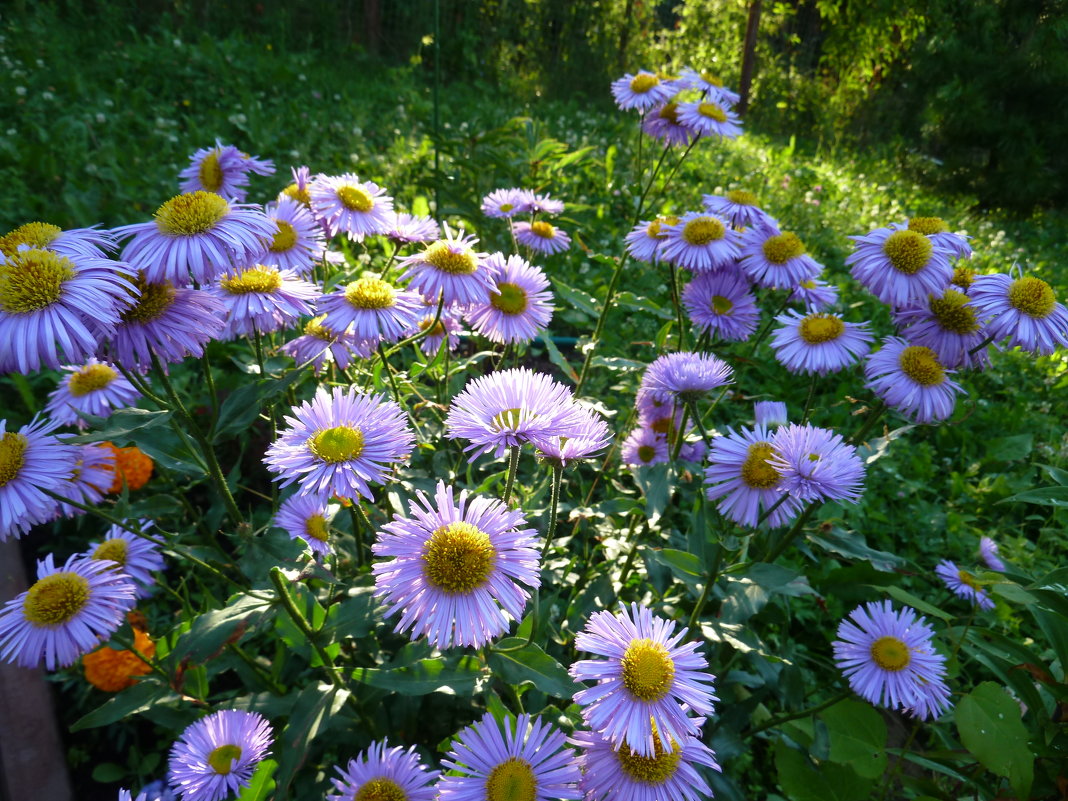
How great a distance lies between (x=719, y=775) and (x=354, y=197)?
145 centimetres

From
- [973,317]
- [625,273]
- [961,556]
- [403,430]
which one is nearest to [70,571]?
[403,430]

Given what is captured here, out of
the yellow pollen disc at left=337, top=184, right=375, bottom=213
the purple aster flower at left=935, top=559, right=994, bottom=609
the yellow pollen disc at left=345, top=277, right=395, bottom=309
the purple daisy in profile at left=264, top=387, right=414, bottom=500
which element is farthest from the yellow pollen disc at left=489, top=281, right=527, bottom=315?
the purple aster flower at left=935, top=559, right=994, bottom=609

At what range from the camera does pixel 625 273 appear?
338cm

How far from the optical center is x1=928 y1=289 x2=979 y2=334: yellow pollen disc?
1387mm

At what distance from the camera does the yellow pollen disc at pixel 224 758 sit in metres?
1.11

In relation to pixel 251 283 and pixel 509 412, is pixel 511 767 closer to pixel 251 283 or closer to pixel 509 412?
pixel 509 412

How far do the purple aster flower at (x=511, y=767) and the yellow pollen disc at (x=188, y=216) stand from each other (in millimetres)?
796

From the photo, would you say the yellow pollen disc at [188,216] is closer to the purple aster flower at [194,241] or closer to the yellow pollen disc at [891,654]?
Result: the purple aster flower at [194,241]

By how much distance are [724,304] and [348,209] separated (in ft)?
3.04

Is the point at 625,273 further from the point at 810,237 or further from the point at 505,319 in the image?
the point at 505,319

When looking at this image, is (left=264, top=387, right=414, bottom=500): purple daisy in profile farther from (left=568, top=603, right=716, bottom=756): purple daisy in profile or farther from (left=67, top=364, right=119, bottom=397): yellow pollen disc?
(left=67, top=364, right=119, bottom=397): yellow pollen disc

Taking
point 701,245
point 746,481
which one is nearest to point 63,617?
point 746,481

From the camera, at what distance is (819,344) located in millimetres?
1520

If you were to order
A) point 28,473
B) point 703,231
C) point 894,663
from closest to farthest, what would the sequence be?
1. point 28,473
2. point 894,663
3. point 703,231
